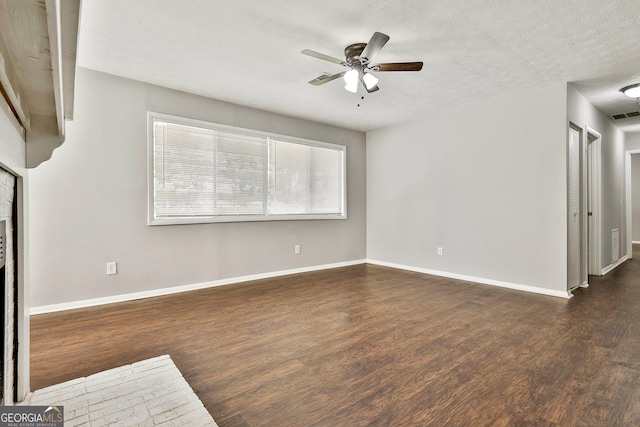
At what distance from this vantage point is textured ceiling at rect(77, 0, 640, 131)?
2.29m

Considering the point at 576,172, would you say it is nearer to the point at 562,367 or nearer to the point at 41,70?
the point at 562,367

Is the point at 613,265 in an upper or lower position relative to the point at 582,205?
lower

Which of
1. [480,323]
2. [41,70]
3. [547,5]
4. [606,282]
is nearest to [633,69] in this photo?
[547,5]

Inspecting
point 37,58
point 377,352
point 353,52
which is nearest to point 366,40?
point 353,52

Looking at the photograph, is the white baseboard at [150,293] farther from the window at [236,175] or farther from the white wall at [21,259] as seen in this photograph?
the white wall at [21,259]

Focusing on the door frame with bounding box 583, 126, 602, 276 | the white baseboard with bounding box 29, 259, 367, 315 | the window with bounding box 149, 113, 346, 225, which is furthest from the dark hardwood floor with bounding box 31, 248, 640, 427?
the window with bounding box 149, 113, 346, 225

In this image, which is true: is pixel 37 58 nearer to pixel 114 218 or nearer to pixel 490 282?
pixel 114 218

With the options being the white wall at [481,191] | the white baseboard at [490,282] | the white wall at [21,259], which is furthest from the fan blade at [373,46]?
the white baseboard at [490,282]

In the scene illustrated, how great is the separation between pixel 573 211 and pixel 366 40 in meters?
3.26

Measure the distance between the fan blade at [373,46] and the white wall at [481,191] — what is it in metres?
2.43

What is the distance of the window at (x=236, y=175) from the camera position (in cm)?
377

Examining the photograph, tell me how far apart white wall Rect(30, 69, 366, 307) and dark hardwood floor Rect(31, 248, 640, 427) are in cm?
35

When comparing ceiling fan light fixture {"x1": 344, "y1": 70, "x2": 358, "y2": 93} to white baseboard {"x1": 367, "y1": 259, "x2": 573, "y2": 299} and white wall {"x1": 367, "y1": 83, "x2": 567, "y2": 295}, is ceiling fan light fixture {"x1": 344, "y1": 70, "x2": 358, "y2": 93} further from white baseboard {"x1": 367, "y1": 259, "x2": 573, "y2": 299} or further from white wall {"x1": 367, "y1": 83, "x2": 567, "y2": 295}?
white baseboard {"x1": 367, "y1": 259, "x2": 573, "y2": 299}

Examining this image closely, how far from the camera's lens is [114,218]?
3.46 m
